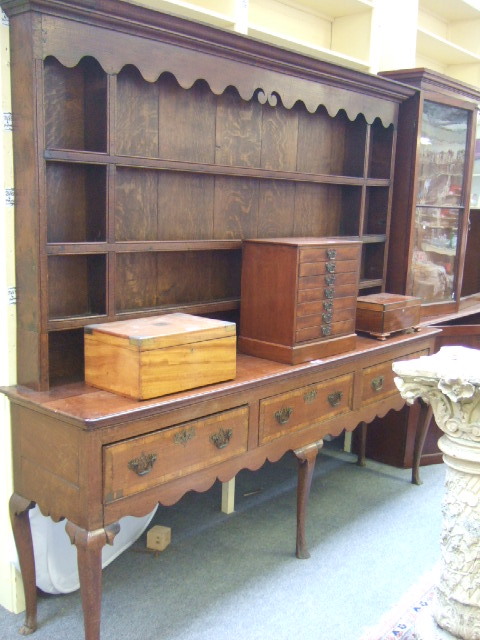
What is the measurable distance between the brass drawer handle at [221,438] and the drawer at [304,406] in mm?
176

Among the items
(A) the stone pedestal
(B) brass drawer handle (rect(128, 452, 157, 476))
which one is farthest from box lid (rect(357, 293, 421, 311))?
(B) brass drawer handle (rect(128, 452, 157, 476))

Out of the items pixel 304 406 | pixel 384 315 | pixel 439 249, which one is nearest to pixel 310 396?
pixel 304 406

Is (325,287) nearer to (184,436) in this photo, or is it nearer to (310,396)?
(310,396)

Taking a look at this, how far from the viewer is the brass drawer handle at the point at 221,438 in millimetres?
2155

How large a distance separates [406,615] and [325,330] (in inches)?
41.6

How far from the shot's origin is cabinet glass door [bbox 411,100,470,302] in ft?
11.6

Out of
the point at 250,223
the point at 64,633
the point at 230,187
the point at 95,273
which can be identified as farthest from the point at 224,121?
the point at 64,633

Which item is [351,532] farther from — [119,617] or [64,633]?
[64,633]

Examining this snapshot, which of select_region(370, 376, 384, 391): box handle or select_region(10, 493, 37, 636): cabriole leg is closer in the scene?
select_region(10, 493, 37, 636): cabriole leg

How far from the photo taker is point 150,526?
284 centimetres

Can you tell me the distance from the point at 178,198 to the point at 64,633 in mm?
1550

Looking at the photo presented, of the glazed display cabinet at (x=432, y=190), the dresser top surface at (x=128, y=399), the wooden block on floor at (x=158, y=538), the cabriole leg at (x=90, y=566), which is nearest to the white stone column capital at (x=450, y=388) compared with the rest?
the dresser top surface at (x=128, y=399)

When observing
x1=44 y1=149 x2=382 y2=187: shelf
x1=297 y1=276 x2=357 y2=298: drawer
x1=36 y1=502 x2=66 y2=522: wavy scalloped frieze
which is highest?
x1=44 y1=149 x2=382 y2=187: shelf

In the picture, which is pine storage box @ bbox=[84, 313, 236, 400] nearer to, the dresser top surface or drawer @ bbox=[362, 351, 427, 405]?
the dresser top surface
